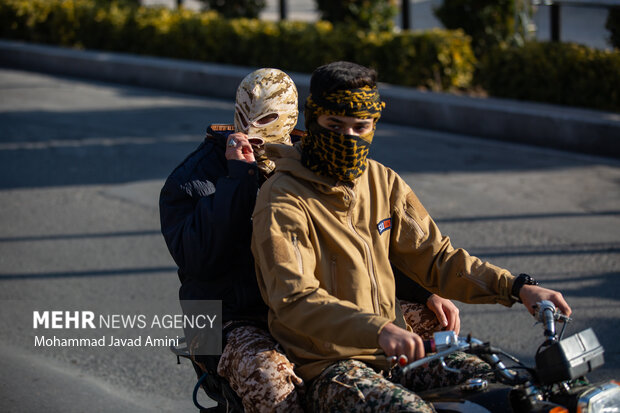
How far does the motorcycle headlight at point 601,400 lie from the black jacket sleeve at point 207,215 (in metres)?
1.33

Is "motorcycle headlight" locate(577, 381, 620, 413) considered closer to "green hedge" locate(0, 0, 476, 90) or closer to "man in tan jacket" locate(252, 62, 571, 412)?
"man in tan jacket" locate(252, 62, 571, 412)

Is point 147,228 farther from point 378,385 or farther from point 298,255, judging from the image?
point 378,385

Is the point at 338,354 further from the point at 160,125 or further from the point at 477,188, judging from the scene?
the point at 160,125

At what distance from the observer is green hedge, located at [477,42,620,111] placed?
10359 millimetres

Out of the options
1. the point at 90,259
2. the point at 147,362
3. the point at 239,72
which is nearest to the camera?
the point at 147,362

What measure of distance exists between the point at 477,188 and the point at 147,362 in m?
4.27

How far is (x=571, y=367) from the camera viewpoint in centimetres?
226

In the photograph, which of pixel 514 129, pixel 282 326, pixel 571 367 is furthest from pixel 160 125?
pixel 571 367

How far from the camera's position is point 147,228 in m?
7.18

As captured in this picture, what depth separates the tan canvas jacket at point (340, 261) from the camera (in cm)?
260

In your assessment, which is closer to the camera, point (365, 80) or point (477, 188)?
point (365, 80)

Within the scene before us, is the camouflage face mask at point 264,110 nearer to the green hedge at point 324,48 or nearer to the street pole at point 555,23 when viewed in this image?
the green hedge at point 324,48

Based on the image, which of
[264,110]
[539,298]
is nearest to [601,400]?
[539,298]

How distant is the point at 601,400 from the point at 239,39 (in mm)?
13152
